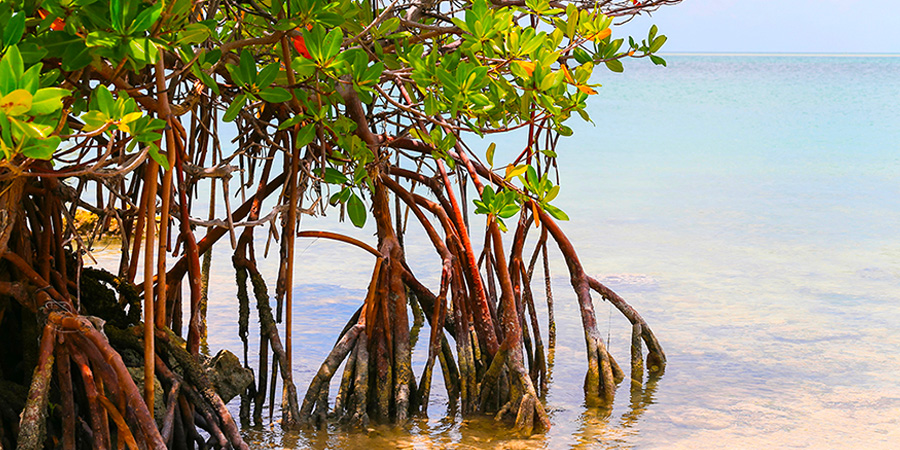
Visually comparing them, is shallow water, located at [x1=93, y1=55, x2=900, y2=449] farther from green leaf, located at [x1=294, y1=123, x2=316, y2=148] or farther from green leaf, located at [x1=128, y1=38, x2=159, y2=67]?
green leaf, located at [x1=128, y1=38, x2=159, y2=67]

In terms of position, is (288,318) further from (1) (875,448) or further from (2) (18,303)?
(1) (875,448)

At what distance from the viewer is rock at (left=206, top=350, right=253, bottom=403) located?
320cm

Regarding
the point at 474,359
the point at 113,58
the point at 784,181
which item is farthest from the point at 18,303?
the point at 784,181

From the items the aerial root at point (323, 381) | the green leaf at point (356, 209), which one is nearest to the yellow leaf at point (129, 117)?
the green leaf at point (356, 209)

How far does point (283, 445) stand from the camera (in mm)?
3334

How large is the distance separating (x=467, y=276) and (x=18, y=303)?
4.90 feet

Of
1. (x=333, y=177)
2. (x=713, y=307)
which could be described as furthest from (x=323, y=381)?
(x=713, y=307)

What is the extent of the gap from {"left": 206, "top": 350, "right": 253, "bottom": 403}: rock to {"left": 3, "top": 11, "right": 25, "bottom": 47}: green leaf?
5.34 ft

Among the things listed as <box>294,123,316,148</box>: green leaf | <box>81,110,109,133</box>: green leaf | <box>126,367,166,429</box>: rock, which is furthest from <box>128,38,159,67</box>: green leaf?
<box>126,367,166,429</box>: rock

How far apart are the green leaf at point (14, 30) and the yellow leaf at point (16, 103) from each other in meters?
0.27

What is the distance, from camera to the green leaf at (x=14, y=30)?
1738 millimetres

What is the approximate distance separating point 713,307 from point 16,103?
5054mm

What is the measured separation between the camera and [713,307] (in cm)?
597

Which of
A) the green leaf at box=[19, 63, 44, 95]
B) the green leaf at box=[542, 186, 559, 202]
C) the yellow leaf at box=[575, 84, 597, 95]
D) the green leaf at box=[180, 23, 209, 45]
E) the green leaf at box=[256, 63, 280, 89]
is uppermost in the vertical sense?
the green leaf at box=[180, 23, 209, 45]
